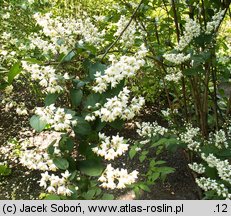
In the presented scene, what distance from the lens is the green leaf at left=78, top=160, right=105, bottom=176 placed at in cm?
119

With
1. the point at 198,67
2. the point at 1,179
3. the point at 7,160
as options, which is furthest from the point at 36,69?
the point at 7,160

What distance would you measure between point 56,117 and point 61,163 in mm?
172

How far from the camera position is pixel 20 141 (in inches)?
143

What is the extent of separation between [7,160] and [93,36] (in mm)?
2174

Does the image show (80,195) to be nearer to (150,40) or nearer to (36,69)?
(36,69)

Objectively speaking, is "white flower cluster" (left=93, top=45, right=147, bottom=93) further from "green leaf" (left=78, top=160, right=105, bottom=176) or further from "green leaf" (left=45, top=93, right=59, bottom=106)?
"green leaf" (left=78, top=160, right=105, bottom=176)

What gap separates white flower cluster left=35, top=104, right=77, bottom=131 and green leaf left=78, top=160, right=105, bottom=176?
17 centimetres

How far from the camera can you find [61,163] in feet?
3.77

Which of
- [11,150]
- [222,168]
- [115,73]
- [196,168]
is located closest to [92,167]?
[115,73]

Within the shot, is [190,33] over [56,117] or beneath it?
over

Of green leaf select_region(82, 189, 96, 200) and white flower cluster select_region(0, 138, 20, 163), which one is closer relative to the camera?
green leaf select_region(82, 189, 96, 200)

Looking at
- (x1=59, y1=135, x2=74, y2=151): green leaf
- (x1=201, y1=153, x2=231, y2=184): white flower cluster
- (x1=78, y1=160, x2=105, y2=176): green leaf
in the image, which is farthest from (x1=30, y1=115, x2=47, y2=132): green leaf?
(x1=201, y1=153, x2=231, y2=184): white flower cluster

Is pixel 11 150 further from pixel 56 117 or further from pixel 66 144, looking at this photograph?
pixel 56 117

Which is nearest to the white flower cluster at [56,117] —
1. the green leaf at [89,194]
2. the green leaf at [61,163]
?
the green leaf at [61,163]
